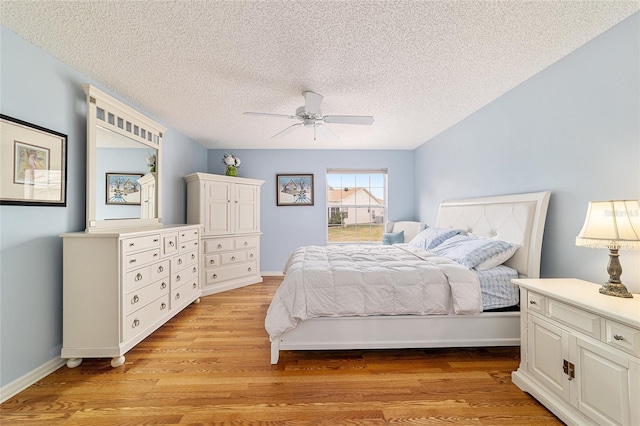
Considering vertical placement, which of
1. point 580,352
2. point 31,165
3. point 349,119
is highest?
point 349,119

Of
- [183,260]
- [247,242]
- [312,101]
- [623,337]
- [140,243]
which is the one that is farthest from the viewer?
[247,242]

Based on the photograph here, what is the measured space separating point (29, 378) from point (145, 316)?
728 mm

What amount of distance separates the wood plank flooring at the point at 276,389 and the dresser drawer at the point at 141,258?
75 centimetres

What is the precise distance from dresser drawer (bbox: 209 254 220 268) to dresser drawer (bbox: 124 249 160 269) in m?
1.32

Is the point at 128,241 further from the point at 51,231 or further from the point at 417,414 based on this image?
the point at 417,414

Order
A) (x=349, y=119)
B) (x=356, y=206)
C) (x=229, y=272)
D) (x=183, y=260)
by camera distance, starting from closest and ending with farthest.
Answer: (x=349, y=119)
(x=183, y=260)
(x=229, y=272)
(x=356, y=206)

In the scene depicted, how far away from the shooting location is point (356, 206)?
5.17 meters

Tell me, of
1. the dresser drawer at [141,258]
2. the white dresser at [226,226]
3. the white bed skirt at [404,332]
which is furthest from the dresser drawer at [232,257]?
the white bed skirt at [404,332]

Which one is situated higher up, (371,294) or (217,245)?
(217,245)

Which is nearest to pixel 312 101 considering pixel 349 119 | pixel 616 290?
pixel 349 119

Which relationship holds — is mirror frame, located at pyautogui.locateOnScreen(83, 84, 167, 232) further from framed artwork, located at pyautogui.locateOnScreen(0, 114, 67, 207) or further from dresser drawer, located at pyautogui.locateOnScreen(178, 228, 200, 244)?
dresser drawer, located at pyautogui.locateOnScreen(178, 228, 200, 244)

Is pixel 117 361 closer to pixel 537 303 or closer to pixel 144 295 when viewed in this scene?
pixel 144 295

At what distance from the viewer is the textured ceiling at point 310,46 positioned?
1.56 meters

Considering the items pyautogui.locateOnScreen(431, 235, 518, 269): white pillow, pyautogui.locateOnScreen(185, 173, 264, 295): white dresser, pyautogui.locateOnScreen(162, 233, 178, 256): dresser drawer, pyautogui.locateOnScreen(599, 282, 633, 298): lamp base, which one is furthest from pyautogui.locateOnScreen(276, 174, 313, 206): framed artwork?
pyautogui.locateOnScreen(599, 282, 633, 298): lamp base
